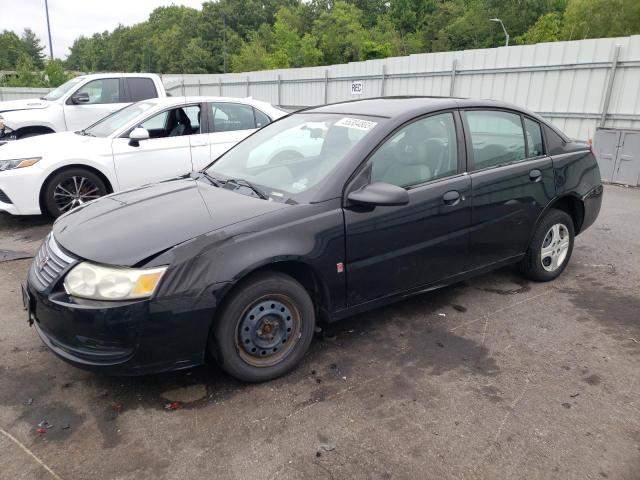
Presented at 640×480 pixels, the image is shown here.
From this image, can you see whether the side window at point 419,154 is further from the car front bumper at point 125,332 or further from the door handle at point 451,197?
the car front bumper at point 125,332

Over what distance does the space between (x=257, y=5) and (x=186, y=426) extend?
3226 inches

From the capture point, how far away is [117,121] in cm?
674

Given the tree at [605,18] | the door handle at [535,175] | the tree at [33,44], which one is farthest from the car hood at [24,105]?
the tree at [33,44]

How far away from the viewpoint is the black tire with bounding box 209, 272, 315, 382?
274 centimetres

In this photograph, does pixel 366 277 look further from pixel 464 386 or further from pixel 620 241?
pixel 620 241

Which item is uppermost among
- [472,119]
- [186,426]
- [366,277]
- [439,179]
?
[472,119]

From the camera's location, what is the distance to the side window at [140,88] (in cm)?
962

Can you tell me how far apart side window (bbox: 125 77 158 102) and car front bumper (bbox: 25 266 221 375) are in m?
A: 7.85

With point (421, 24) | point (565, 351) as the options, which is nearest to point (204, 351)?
point (565, 351)

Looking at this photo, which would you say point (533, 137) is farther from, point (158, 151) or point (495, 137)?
point (158, 151)

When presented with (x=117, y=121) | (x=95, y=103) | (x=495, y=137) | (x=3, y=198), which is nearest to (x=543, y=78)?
(x=495, y=137)

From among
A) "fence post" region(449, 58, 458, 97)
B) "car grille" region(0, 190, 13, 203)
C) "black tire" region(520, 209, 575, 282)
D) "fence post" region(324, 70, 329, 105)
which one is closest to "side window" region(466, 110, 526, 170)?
"black tire" region(520, 209, 575, 282)

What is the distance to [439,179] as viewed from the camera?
11.6ft

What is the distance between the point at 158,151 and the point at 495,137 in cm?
425
